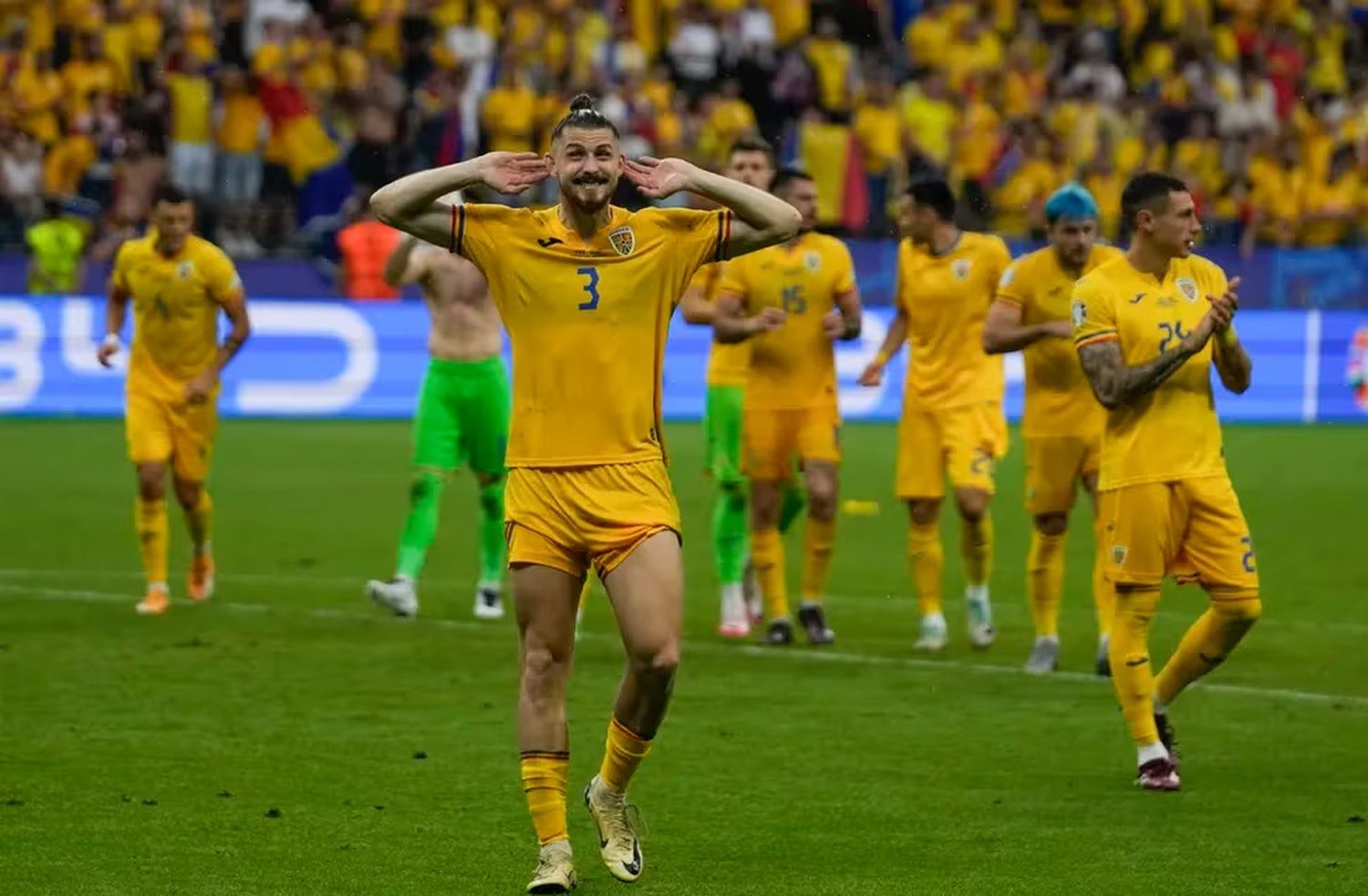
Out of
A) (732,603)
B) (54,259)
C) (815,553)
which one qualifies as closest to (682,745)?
(815,553)

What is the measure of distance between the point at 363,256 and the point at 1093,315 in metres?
17.3

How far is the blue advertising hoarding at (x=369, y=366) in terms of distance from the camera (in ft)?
82.0

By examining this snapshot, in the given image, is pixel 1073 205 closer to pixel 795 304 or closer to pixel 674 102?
pixel 795 304

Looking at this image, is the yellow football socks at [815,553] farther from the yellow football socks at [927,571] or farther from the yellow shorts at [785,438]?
the yellow football socks at [927,571]

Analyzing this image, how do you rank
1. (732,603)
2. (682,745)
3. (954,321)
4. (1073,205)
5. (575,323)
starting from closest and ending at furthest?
(575,323) < (682,745) < (1073,205) < (954,321) < (732,603)

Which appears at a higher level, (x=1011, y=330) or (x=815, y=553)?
(x=1011, y=330)

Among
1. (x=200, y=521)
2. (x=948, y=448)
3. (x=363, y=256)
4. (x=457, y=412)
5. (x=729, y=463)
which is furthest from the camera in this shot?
(x=363, y=256)

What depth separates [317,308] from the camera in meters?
25.1

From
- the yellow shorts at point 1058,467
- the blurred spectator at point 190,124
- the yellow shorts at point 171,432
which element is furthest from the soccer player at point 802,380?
the blurred spectator at point 190,124

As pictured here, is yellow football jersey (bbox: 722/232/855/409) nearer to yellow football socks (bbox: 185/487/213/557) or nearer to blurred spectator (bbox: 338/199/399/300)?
yellow football socks (bbox: 185/487/213/557)

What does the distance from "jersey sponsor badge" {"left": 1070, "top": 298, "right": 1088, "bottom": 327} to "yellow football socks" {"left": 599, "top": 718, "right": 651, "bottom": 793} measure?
261 centimetres

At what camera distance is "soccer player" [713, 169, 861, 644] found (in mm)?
13102

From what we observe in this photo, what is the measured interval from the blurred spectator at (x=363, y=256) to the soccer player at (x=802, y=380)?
12820 mm

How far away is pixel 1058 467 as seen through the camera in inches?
476
